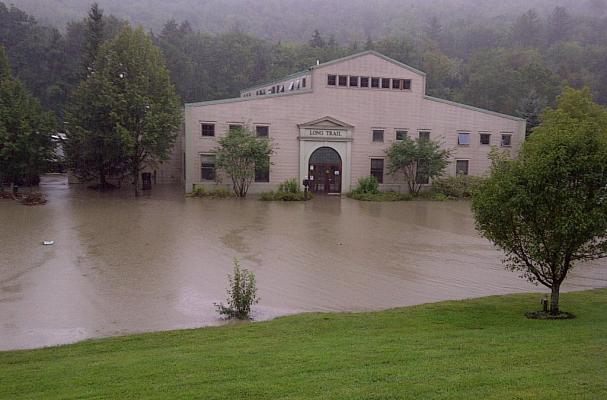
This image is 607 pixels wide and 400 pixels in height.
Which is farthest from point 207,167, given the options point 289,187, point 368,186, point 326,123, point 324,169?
point 368,186

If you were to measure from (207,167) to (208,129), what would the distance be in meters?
2.70

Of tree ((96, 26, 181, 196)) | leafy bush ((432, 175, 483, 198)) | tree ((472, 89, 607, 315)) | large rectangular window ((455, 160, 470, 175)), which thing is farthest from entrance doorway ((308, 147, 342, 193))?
tree ((472, 89, 607, 315))

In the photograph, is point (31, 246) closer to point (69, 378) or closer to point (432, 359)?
point (69, 378)

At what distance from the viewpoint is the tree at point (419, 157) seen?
3897 centimetres

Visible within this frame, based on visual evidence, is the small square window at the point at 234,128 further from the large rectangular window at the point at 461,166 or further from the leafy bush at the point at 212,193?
the large rectangular window at the point at 461,166

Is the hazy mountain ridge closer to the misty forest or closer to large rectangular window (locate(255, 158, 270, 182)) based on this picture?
the misty forest

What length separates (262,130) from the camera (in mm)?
39250

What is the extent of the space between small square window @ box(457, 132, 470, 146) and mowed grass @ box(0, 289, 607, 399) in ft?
110

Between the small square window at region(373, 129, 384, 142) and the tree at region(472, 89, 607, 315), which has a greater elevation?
the small square window at region(373, 129, 384, 142)

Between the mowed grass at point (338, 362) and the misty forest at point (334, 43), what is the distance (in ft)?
156

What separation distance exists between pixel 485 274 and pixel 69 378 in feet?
40.9

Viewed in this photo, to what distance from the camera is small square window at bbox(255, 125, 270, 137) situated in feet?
128

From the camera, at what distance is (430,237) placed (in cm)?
2272

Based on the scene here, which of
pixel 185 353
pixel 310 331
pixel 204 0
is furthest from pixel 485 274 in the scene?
pixel 204 0
